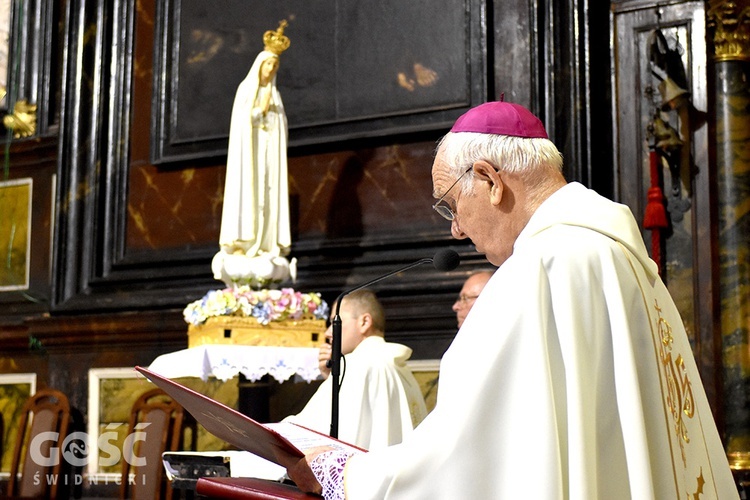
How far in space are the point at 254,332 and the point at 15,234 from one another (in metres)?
3.68

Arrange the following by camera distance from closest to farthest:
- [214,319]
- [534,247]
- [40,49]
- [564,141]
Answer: [534,247]
[214,319]
[564,141]
[40,49]

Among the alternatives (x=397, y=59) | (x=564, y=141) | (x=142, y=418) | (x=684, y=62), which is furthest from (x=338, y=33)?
(x=142, y=418)

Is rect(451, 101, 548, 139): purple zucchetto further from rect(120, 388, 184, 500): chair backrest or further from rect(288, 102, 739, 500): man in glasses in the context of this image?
rect(120, 388, 184, 500): chair backrest

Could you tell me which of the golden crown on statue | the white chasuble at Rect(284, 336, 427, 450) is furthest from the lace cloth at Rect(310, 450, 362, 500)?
the golden crown on statue

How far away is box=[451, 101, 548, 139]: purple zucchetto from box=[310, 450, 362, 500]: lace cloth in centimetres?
91

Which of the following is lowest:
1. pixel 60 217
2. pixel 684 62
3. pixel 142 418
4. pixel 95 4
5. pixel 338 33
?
pixel 142 418

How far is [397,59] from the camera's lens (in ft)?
23.5

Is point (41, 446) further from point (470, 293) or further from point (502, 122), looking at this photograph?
point (502, 122)

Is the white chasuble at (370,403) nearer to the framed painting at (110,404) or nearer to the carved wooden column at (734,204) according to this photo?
the carved wooden column at (734,204)

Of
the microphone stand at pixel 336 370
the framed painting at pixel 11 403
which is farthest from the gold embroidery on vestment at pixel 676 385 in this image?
the framed painting at pixel 11 403

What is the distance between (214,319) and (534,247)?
3.67 metres

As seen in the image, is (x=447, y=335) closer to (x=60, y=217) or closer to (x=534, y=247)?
(x=60, y=217)

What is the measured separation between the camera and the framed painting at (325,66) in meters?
6.98

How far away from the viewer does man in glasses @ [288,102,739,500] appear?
230 centimetres
